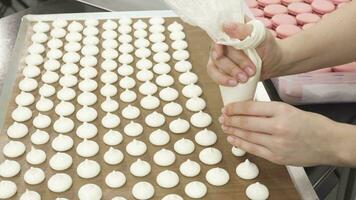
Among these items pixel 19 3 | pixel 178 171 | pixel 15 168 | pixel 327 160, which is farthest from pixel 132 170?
pixel 19 3

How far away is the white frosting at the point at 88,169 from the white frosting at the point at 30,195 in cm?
11

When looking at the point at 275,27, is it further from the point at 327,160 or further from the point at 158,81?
the point at 327,160

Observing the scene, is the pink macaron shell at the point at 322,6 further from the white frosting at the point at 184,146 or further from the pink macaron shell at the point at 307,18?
the white frosting at the point at 184,146

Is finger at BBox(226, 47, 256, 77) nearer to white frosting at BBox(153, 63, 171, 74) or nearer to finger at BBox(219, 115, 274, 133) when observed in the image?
finger at BBox(219, 115, 274, 133)

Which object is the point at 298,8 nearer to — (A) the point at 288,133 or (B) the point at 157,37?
(B) the point at 157,37

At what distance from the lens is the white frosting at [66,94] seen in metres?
1.26

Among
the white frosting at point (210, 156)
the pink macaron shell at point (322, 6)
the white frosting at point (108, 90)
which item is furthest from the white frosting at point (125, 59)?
the pink macaron shell at point (322, 6)

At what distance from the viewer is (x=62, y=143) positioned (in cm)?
111

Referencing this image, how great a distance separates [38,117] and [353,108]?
33.4 inches

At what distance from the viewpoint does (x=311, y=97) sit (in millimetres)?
1224

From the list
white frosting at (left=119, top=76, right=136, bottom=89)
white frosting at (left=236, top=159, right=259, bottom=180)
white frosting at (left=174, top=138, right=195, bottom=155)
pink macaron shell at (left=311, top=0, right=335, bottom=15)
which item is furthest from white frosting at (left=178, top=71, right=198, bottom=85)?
Answer: pink macaron shell at (left=311, top=0, right=335, bottom=15)

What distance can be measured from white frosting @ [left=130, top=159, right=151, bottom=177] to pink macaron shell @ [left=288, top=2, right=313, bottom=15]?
85 centimetres

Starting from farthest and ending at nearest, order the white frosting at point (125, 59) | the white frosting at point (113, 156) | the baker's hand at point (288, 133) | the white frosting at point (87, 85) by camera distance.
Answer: the white frosting at point (125, 59)
the white frosting at point (87, 85)
the white frosting at point (113, 156)
the baker's hand at point (288, 133)

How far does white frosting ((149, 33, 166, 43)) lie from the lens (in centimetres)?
149
